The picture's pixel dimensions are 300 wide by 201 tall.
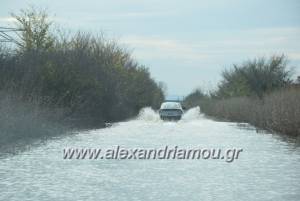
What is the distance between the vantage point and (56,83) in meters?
38.1

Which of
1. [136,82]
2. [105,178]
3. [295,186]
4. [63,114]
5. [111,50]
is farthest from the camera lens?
[136,82]

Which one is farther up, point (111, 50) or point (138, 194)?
point (111, 50)

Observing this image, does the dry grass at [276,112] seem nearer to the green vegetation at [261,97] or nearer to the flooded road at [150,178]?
the green vegetation at [261,97]

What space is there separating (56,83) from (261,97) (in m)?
24.2

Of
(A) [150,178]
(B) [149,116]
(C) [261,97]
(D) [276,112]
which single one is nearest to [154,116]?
(B) [149,116]

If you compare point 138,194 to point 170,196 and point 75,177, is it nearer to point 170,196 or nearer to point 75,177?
point 170,196

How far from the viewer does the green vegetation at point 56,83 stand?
29361 mm

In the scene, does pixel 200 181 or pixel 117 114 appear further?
pixel 117 114

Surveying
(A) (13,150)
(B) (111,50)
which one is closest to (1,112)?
(A) (13,150)

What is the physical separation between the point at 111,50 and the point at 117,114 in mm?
11428

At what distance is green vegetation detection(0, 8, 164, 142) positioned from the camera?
29.4m

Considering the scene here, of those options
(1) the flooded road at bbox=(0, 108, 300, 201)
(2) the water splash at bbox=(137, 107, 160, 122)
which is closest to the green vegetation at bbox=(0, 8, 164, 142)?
(2) the water splash at bbox=(137, 107, 160, 122)

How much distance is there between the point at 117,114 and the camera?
5297 cm

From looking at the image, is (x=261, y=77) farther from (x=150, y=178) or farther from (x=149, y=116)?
(x=150, y=178)
